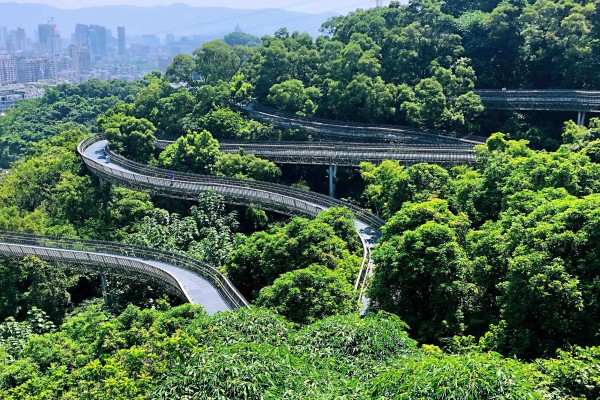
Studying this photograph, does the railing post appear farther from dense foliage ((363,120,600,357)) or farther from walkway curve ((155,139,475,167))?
dense foliage ((363,120,600,357))

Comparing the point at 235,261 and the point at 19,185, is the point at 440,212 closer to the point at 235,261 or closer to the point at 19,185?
the point at 235,261

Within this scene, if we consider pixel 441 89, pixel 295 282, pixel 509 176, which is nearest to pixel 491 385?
pixel 295 282

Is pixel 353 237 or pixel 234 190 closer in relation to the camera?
pixel 353 237

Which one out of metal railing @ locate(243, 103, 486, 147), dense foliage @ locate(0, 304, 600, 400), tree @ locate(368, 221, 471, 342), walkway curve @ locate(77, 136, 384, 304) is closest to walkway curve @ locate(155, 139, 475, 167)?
metal railing @ locate(243, 103, 486, 147)

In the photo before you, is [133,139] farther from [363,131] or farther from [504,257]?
[504,257]

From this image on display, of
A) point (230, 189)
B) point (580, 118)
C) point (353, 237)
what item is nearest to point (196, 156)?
point (230, 189)
